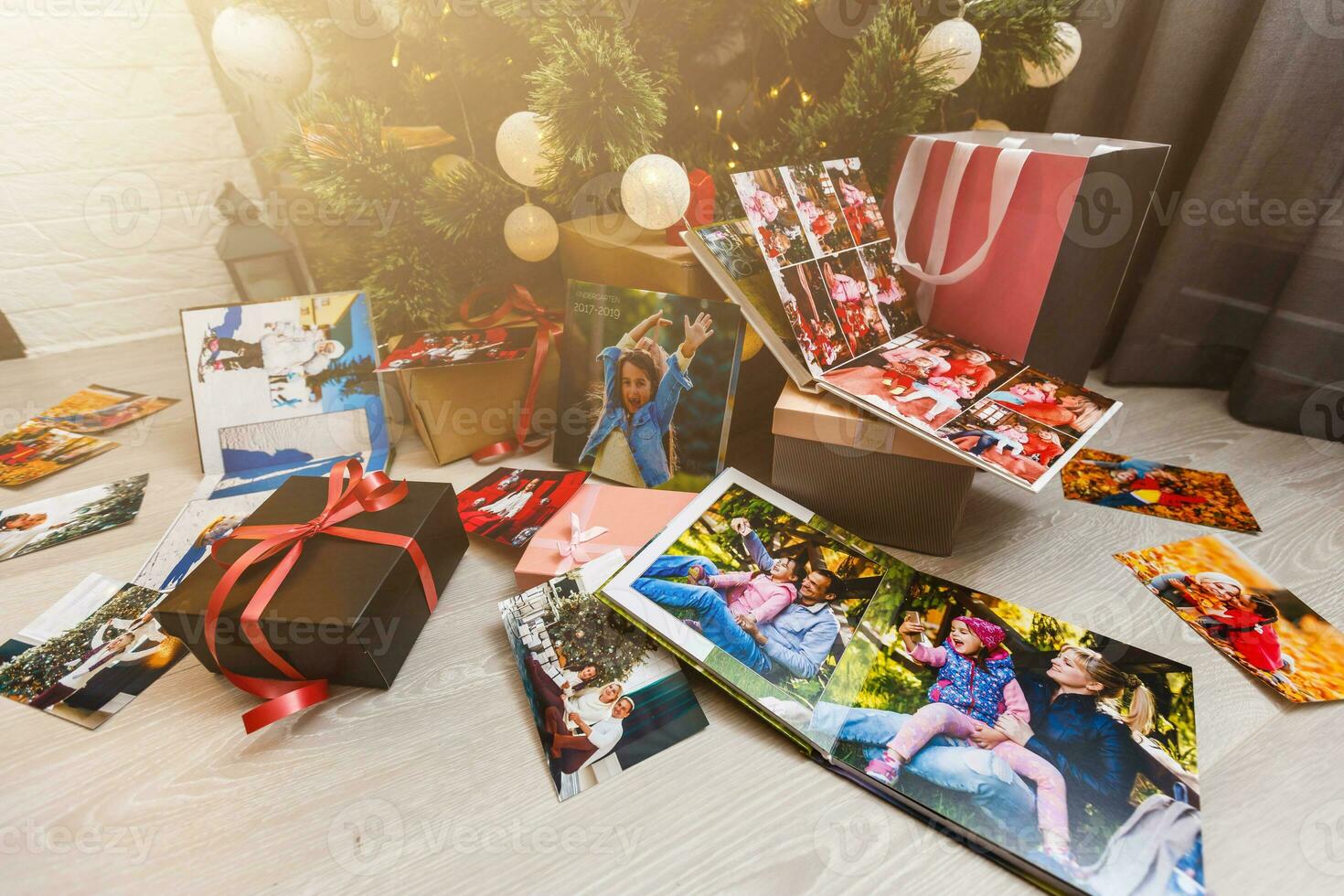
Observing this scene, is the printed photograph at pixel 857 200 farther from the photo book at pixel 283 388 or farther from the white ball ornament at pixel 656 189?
the photo book at pixel 283 388

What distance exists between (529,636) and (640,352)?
39cm

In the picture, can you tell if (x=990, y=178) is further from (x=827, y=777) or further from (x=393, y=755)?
(x=393, y=755)

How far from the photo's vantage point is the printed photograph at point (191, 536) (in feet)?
2.35

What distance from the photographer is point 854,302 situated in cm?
79

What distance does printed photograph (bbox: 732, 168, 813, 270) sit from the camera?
0.72 metres

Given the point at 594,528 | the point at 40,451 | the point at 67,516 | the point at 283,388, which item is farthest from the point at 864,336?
the point at 40,451

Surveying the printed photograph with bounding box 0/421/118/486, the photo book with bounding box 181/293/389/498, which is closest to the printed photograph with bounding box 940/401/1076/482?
the photo book with bounding box 181/293/389/498

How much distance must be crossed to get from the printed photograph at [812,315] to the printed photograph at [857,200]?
128mm

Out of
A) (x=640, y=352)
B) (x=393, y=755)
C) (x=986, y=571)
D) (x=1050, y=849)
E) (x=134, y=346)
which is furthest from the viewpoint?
(x=134, y=346)

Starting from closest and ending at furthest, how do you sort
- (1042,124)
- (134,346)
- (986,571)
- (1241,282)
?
1. (986,571)
2. (1241,282)
3. (1042,124)
4. (134,346)

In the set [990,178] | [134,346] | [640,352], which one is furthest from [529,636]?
[134,346]

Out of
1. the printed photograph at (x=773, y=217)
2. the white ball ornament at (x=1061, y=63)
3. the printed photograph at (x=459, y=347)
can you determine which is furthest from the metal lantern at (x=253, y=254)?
the white ball ornament at (x=1061, y=63)

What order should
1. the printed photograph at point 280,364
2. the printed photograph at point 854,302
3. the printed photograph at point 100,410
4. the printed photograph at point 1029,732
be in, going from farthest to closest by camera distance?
the printed photograph at point 100,410
the printed photograph at point 280,364
the printed photograph at point 854,302
the printed photograph at point 1029,732

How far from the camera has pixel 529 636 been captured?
60 cm
